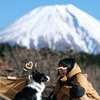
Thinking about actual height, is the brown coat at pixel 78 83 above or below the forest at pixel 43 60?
below

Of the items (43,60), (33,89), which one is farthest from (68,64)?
(43,60)

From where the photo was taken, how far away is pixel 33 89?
8.09m

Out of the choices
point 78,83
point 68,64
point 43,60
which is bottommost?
point 78,83

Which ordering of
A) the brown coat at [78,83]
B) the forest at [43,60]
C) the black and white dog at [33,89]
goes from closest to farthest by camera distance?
the brown coat at [78,83], the black and white dog at [33,89], the forest at [43,60]

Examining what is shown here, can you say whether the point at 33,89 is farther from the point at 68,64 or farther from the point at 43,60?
the point at 43,60

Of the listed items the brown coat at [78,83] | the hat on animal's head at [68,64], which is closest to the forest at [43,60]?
the brown coat at [78,83]

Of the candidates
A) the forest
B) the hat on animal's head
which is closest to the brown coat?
the hat on animal's head

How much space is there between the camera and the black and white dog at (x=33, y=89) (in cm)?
778

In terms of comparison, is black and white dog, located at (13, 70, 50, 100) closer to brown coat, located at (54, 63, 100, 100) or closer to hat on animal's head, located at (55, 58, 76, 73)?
brown coat, located at (54, 63, 100, 100)

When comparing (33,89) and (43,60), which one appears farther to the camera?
(43,60)

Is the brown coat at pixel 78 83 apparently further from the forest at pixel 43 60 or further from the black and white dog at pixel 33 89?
the forest at pixel 43 60

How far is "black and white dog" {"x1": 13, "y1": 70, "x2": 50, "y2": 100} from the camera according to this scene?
778 cm

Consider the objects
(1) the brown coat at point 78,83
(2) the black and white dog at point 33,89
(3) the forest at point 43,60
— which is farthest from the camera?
(3) the forest at point 43,60

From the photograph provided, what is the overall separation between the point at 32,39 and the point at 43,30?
883 centimetres
